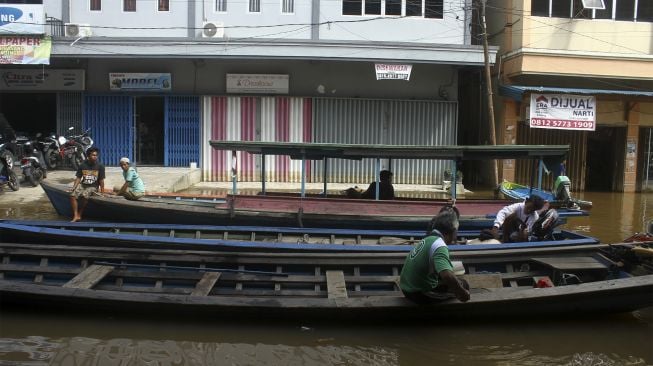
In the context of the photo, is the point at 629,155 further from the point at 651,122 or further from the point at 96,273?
the point at 96,273

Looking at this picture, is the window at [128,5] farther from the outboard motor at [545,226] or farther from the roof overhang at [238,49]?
the outboard motor at [545,226]

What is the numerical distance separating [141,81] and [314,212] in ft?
34.0

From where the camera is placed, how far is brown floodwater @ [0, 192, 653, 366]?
4.88 meters

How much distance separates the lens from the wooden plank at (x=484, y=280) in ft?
19.6

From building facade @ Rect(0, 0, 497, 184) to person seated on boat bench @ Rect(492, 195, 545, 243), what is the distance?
28.8ft

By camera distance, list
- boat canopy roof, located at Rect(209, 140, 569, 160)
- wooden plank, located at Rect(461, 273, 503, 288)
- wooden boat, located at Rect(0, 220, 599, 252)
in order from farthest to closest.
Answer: boat canopy roof, located at Rect(209, 140, 569, 160)
wooden boat, located at Rect(0, 220, 599, 252)
wooden plank, located at Rect(461, 273, 503, 288)

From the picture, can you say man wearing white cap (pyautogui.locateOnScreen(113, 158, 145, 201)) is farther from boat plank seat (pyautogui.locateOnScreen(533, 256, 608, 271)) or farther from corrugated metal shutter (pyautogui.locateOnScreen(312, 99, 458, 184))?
corrugated metal shutter (pyautogui.locateOnScreen(312, 99, 458, 184))

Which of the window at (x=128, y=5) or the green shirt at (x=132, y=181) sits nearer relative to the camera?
the green shirt at (x=132, y=181)

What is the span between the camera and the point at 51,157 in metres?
15.4

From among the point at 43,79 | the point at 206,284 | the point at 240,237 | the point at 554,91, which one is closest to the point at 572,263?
the point at 206,284

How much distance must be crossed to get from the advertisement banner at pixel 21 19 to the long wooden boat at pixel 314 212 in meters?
9.55

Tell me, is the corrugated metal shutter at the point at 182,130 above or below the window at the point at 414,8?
below

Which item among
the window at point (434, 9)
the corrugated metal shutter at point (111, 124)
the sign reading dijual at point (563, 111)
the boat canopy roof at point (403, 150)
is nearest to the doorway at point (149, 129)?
the corrugated metal shutter at point (111, 124)

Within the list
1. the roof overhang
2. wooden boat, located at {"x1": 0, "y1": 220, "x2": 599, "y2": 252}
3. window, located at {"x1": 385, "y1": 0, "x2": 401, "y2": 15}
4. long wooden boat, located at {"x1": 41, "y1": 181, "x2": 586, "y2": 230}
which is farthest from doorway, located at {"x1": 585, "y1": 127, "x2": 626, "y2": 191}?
wooden boat, located at {"x1": 0, "y1": 220, "x2": 599, "y2": 252}
